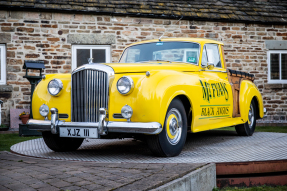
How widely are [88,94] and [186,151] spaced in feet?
5.15

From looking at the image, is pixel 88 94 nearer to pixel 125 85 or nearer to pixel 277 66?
pixel 125 85

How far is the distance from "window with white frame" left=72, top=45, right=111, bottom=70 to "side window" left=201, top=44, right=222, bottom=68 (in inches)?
200

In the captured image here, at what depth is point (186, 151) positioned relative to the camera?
16.6 ft

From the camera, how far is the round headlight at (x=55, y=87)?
4864 mm

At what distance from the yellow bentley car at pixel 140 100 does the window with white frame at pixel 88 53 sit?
5073 mm

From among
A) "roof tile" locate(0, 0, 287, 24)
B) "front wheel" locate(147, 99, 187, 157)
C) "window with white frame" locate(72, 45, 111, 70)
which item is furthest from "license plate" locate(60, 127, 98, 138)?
"roof tile" locate(0, 0, 287, 24)

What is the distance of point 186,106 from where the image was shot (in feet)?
16.9

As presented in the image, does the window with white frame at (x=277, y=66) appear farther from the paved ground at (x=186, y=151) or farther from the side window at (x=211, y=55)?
the side window at (x=211, y=55)

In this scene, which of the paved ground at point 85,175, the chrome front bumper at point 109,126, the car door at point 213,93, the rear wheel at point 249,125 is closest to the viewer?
the paved ground at point 85,175

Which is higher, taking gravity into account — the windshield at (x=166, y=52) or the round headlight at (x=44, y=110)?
the windshield at (x=166, y=52)

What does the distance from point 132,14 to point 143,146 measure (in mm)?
6256

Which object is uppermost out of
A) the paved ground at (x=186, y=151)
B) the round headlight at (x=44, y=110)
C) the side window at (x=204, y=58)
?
the side window at (x=204, y=58)

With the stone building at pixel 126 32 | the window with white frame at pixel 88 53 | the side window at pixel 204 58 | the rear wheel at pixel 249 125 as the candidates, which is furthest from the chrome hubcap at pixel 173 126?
the window with white frame at pixel 88 53

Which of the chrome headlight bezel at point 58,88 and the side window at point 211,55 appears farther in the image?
the side window at point 211,55
